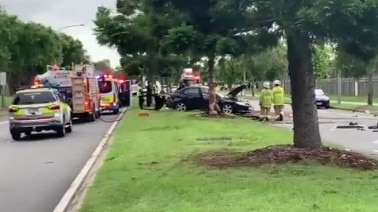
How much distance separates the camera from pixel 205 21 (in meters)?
12.9

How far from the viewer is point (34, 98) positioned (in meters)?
25.8

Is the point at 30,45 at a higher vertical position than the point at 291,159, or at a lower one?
higher

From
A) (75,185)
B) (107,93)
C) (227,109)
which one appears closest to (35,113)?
(75,185)

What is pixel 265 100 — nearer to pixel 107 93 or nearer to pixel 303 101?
pixel 107 93

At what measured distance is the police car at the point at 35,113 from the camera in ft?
82.8

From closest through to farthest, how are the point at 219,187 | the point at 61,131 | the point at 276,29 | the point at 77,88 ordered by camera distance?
1. the point at 219,187
2. the point at 276,29
3. the point at 61,131
4. the point at 77,88

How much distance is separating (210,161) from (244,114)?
2415 centimetres

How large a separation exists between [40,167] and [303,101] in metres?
6.12

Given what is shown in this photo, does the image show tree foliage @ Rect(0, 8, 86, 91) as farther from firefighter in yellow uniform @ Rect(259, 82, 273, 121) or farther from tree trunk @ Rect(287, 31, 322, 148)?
tree trunk @ Rect(287, 31, 322, 148)

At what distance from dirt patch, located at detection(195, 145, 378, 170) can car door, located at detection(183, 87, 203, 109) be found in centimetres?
2819

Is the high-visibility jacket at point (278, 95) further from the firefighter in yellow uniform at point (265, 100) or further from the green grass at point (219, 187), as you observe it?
the green grass at point (219, 187)

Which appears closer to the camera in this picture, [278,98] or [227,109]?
[278,98]

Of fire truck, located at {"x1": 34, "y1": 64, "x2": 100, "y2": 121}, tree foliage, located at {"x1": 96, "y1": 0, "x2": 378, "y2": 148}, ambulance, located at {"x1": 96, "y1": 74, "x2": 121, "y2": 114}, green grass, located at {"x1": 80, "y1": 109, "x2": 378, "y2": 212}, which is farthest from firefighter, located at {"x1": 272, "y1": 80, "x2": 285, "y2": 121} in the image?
tree foliage, located at {"x1": 96, "y1": 0, "x2": 378, "y2": 148}

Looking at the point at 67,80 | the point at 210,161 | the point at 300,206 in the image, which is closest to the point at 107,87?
the point at 67,80
